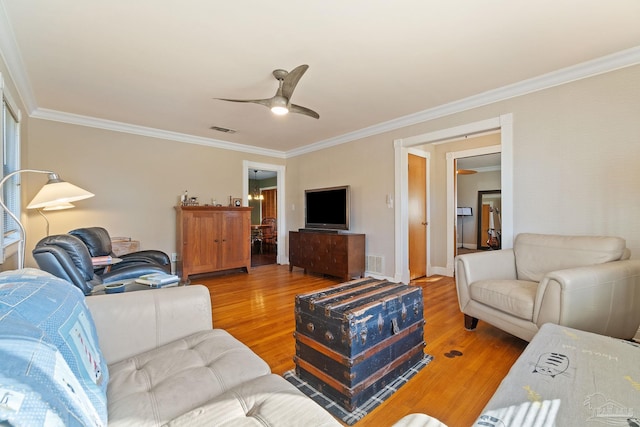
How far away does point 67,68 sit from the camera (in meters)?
2.59

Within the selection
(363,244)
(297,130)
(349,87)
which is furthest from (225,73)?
(363,244)

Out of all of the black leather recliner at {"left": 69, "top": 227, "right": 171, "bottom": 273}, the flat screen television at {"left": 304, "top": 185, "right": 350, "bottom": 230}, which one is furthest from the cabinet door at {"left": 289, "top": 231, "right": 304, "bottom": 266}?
the black leather recliner at {"left": 69, "top": 227, "right": 171, "bottom": 273}

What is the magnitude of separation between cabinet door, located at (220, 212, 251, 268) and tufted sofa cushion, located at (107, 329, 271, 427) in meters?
3.46

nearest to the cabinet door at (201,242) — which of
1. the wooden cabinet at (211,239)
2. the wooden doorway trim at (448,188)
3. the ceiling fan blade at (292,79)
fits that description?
the wooden cabinet at (211,239)

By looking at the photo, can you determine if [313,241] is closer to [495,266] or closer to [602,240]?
[495,266]

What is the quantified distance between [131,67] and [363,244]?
3546 millimetres

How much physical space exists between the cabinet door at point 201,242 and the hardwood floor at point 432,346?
58 cm

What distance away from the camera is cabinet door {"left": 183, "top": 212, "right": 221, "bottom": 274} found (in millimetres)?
4359

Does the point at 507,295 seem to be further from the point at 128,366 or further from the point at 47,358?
the point at 47,358

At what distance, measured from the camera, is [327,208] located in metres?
4.93

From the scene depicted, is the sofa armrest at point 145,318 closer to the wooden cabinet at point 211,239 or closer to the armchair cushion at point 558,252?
the armchair cushion at point 558,252

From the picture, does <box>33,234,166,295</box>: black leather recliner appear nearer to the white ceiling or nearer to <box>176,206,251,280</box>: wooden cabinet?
the white ceiling

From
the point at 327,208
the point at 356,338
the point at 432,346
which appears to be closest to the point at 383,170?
the point at 327,208

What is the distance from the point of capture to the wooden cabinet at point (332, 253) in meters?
4.24
